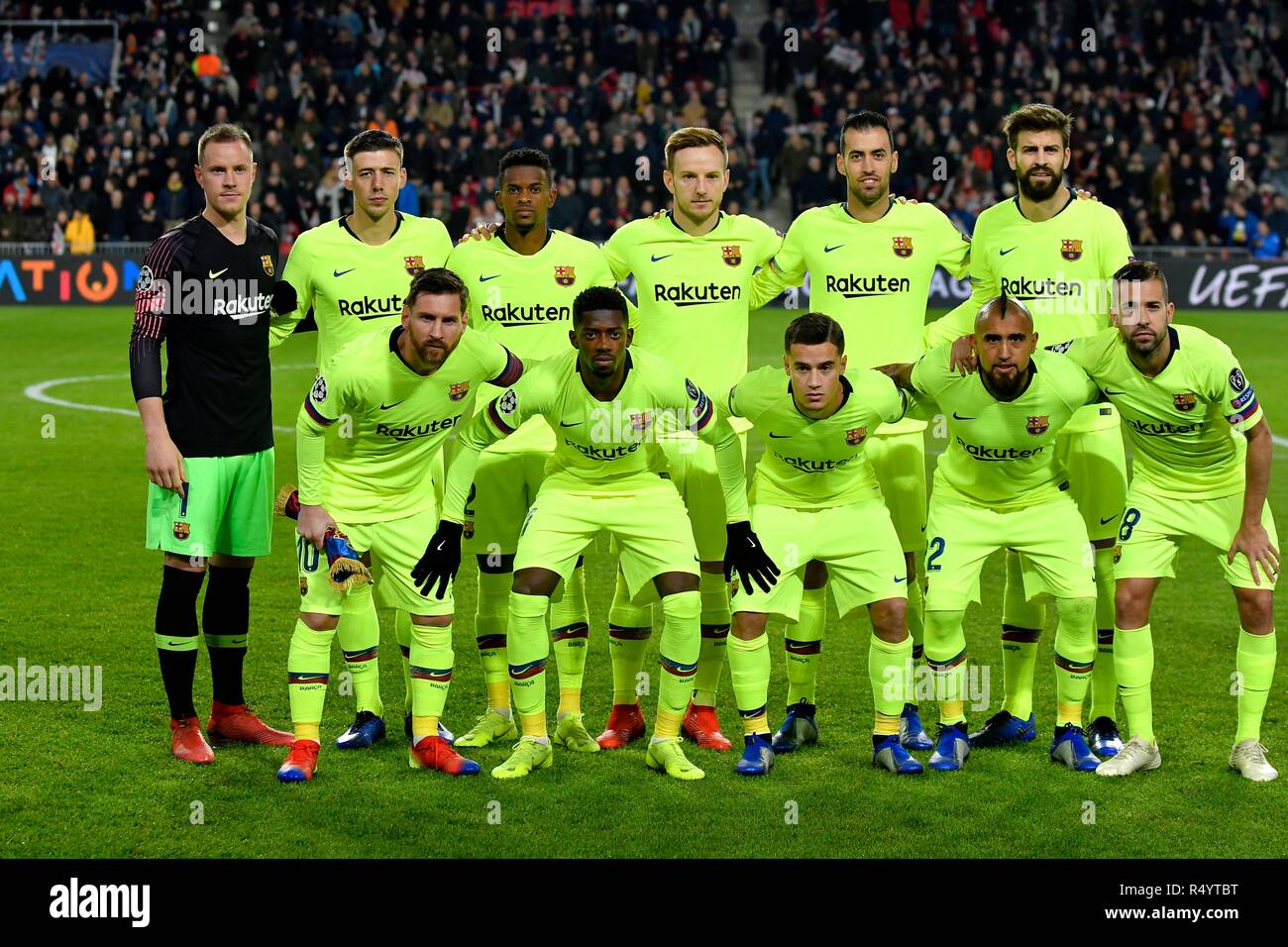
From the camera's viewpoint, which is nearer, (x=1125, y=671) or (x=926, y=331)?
(x=1125, y=671)

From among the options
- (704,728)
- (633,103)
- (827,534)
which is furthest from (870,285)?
(633,103)

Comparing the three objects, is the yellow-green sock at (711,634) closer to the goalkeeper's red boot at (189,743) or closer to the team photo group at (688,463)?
the team photo group at (688,463)

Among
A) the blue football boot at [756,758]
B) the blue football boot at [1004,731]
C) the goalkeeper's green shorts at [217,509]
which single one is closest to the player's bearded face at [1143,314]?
the blue football boot at [1004,731]

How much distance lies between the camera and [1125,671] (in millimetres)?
7035

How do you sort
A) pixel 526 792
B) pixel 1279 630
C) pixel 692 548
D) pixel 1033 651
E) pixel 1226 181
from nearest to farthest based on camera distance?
1. pixel 526 792
2. pixel 692 548
3. pixel 1033 651
4. pixel 1279 630
5. pixel 1226 181

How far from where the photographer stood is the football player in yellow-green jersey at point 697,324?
7.58m

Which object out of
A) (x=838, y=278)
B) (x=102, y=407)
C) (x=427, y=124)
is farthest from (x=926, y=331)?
(x=427, y=124)

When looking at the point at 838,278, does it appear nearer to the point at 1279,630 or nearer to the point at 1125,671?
the point at 1125,671

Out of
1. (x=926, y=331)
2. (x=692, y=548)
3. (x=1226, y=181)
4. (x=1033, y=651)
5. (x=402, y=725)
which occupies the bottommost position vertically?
(x=402, y=725)

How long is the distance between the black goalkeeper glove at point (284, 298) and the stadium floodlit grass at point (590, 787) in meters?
1.99

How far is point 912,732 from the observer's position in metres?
7.42

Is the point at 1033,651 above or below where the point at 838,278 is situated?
below
